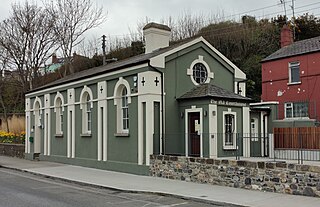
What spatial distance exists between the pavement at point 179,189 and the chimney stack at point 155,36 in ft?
24.6

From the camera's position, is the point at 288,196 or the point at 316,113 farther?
the point at 316,113

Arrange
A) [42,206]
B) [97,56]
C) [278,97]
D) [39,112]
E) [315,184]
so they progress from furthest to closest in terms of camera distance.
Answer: [97,56] < [278,97] < [39,112] < [315,184] < [42,206]

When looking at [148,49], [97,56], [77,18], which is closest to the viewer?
[148,49]

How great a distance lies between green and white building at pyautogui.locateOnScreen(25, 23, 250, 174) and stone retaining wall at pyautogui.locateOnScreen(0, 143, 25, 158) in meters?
8.44

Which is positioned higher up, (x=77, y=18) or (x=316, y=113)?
(x=77, y=18)

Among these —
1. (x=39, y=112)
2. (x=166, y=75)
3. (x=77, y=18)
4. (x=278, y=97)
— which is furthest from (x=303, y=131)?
(x=77, y=18)

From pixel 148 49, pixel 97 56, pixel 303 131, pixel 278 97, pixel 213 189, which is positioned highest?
pixel 97 56

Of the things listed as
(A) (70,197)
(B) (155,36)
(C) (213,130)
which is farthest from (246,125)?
(A) (70,197)

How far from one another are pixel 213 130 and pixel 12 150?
801 inches

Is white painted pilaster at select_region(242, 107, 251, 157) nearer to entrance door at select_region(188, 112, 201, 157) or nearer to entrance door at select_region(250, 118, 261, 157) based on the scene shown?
entrance door at select_region(250, 118, 261, 157)

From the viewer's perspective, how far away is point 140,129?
18031 millimetres

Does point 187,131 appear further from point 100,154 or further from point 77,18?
point 77,18

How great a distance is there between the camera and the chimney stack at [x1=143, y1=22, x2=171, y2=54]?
22.6 metres

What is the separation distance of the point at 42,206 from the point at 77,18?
33.6 metres
